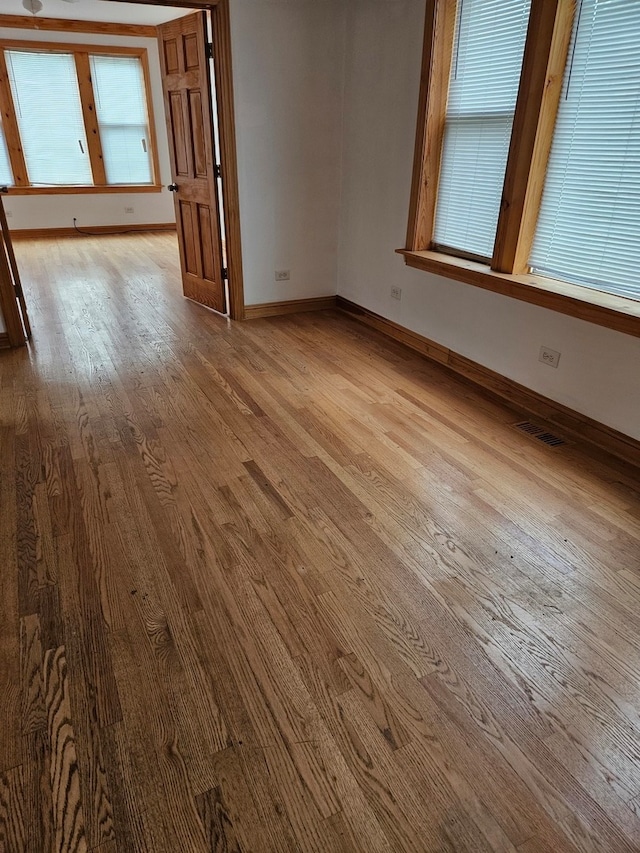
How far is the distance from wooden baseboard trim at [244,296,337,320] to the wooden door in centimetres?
27

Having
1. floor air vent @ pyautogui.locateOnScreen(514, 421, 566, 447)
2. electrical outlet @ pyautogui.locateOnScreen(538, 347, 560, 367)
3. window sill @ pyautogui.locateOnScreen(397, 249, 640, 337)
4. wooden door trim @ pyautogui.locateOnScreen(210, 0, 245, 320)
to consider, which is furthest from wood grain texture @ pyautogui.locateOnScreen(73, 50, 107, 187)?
floor air vent @ pyautogui.locateOnScreen(514, 421, 566, 447)

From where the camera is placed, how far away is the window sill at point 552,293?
2.48 m

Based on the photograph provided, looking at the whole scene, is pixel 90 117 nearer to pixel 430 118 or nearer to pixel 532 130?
pixel 430 118

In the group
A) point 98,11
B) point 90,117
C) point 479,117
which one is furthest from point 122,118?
point 479,117

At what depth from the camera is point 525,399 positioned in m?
3.12

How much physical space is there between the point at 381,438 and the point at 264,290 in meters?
2.36

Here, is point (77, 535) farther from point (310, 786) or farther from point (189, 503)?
point (310, 786)

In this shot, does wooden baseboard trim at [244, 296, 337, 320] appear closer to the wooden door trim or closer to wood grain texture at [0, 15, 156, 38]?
the wooden door trim

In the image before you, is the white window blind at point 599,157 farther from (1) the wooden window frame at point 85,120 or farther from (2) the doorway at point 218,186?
(1) the wooden window frame at point 85,120

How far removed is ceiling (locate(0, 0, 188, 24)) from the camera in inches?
246

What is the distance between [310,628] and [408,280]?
2912 mm

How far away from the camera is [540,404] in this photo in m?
3.03

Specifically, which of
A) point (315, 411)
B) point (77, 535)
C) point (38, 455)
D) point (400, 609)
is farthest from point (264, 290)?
point (400, 609)

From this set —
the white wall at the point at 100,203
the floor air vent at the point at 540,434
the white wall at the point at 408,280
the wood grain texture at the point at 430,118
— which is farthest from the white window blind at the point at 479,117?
the white wall at the point at 100,203
